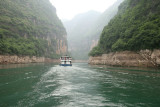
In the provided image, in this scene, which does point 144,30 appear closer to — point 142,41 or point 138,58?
point 142,41

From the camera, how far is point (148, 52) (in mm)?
37688

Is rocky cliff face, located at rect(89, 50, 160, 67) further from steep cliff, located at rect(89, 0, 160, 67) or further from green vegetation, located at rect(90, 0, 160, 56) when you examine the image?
green vegetation, located at rect(90, 0, 160, 56)

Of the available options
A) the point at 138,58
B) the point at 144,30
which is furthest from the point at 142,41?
the point at 138,58

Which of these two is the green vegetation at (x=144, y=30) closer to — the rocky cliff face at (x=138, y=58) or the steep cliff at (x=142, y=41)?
the steep cliff at (x=142, y=41)

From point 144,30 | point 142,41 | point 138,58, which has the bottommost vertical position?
point 138,58

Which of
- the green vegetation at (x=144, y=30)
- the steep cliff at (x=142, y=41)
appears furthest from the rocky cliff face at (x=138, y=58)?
the green vegetation at (x=144, y=30)

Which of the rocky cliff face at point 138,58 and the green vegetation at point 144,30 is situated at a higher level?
the green vegetation at point 144,30

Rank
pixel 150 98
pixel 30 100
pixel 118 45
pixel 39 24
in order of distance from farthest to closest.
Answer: pixel 39 24 < pixel 118 45 < pixel 150 98 < pixel 30 100

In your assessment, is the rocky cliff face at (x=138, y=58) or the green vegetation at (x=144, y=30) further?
the green vegetation at (x=144, y=30)

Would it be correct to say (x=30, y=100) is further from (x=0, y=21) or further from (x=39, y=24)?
(x=39, y=24)

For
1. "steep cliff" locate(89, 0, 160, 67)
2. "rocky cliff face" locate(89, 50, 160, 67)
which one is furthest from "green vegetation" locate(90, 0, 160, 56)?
"rocky cliff face" locate(89, 50, 160, 67)

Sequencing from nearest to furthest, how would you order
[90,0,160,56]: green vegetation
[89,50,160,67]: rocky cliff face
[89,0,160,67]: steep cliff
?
[89,50,160,67]: rocky cliff face, [89,0,160,67]: steep cliff, [90,0,160,56]: green vegetation

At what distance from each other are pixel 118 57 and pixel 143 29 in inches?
606

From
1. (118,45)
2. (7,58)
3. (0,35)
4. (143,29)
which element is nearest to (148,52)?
(143,29)
